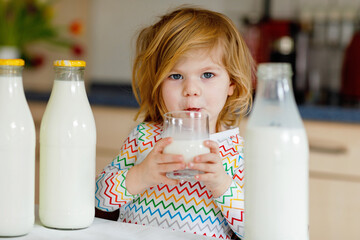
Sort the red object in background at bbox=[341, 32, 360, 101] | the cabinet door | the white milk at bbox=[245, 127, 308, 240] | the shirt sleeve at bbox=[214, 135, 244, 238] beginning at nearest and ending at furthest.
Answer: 1. the white milk at bbox=[245, 127, 308, 240]
2. the shirt sleeve at bbox=[214, 135, 244, 238]
3. the cabinet door
4. the red object in background at bbox=[341, 32, 360, 101]

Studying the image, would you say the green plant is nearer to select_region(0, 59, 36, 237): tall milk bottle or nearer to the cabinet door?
the cabinet door

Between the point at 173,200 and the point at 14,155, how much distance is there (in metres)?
0.44


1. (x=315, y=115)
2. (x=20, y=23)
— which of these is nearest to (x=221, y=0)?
(x=315, y=115)

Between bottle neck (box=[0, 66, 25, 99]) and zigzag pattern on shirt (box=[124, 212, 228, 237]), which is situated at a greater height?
bottle neck (box=[0, 66, 25, 99])

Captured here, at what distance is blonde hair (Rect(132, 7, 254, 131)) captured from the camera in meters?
1.13

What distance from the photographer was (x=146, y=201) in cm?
112

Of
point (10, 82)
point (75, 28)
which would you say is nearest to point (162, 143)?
point (10, 82)

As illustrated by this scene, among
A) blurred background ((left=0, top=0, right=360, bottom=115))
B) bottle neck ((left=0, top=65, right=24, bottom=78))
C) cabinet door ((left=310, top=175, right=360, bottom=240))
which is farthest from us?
blurred background ((left=0, top=0, right=360, bottom=115))

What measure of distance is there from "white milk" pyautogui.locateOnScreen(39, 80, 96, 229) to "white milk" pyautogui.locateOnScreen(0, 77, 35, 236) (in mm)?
33

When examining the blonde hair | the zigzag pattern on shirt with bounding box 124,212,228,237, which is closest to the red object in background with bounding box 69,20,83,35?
the blonde hair

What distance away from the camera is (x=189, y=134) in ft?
2.64

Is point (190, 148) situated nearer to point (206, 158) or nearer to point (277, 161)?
point (206, 158)

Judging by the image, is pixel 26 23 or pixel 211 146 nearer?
pixel 211 146

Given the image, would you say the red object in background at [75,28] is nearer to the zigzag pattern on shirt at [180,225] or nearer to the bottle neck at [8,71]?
the zigzag pattern on shirt at [180,225]
